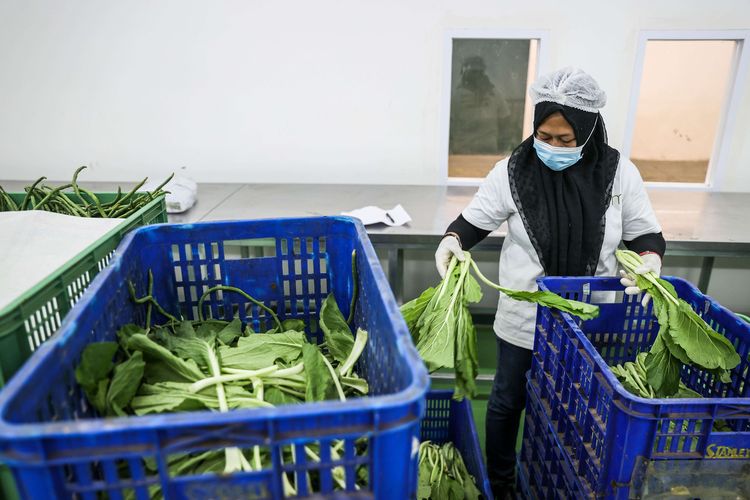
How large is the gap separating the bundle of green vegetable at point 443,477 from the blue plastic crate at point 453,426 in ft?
0.12

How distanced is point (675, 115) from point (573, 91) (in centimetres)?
817

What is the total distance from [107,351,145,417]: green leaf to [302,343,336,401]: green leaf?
280 mm

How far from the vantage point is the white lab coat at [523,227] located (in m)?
1.53

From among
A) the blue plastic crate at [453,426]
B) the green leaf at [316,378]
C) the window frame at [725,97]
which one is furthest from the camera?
the window frame at [725,97]

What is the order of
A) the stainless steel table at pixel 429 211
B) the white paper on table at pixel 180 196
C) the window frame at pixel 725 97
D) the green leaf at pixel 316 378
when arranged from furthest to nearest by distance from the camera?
the window frame at pixel 725 97 → the white paper on table at pixel 180 196 → the stainless steel table at pixel 429 211 → the green leaf at pixel 316 378

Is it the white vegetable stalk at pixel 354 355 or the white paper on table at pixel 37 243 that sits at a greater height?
the white paper on table at pixel 37 243

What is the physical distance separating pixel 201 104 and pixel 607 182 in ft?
7.58

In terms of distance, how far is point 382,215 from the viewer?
88.0 inches

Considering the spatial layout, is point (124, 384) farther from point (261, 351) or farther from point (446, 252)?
point (446, 252)

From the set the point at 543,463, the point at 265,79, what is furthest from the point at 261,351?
the point at 265,79

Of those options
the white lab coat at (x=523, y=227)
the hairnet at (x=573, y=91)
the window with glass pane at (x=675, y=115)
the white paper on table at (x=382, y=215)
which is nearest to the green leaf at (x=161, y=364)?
the white lab coat at (x=523, y=227)

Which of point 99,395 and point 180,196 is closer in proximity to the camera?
point 99,395

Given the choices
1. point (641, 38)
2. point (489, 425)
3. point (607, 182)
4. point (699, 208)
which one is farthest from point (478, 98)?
point (489, 425)

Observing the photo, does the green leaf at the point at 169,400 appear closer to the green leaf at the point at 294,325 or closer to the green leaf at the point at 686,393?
the green leaf at the point at 294,325
